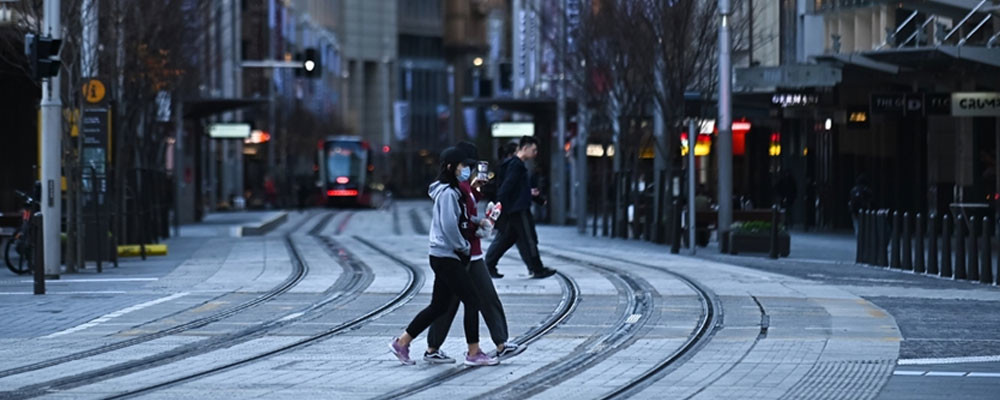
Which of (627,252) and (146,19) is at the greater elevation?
(146,19)

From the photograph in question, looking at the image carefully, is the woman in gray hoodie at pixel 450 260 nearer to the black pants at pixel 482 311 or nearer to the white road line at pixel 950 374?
the black pants at pixel 482 311

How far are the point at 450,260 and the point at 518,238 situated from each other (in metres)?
10.2

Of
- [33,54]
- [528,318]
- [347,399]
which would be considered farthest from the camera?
[33,54]

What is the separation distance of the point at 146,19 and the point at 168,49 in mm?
3055

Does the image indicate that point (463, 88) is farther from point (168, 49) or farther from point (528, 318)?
point (528, 318)

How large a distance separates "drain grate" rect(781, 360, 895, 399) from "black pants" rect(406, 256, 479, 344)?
2.34m

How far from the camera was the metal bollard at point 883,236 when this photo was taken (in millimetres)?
29359

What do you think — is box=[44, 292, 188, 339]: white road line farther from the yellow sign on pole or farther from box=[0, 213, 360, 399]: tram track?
the yellow sign on pole

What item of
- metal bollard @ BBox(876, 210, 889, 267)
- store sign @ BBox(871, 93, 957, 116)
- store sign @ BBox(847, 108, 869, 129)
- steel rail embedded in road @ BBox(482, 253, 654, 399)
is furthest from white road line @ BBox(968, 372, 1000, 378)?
store sign @ BBox(847, 108, 869, 129)

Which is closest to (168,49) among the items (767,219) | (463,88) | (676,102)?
(676,102)

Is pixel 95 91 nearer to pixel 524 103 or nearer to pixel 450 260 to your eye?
pixel 450 260

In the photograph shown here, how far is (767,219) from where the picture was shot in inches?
1537

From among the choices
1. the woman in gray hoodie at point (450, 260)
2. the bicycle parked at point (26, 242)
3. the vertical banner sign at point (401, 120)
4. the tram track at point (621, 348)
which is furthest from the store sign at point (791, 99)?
the vertical banner sign at point (401, 120)

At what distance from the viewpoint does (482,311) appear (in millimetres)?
14281
